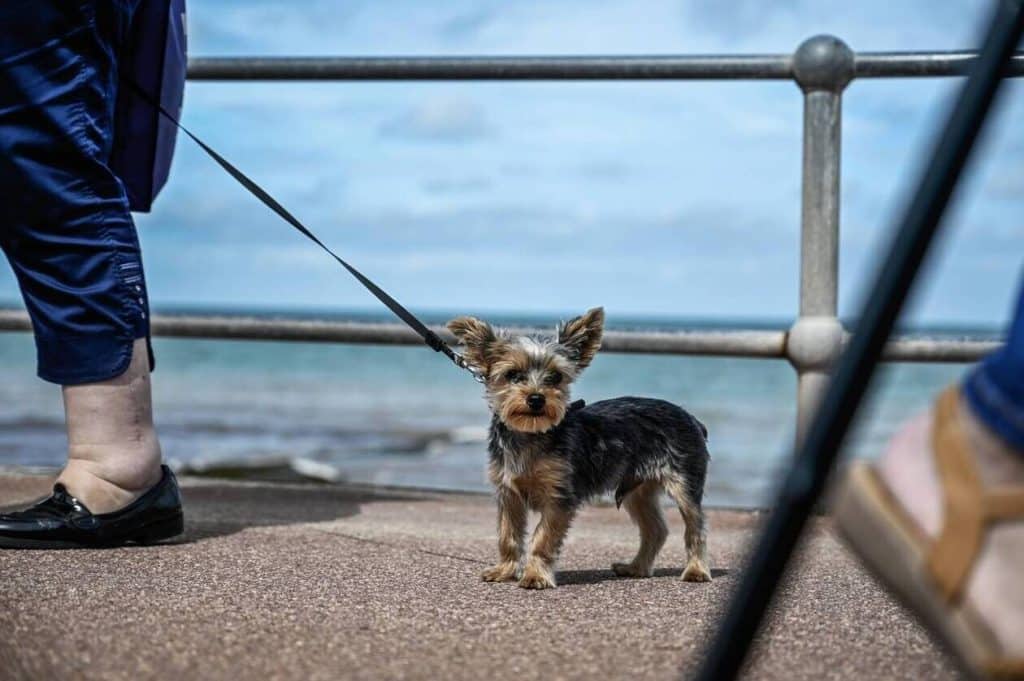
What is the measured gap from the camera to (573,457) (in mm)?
2938

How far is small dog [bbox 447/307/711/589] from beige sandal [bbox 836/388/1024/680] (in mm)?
1684

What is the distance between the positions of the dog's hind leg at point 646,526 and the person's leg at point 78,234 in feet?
3.88

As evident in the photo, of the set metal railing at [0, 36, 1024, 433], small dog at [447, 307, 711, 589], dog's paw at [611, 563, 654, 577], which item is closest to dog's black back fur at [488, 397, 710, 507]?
small dog at [447, 307, 711, 589]

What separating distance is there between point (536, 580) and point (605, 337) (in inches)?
54.5

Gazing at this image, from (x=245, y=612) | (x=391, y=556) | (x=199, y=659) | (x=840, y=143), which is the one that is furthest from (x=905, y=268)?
(x=840, y=143)

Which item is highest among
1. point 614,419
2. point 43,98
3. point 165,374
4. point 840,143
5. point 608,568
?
point 43,98

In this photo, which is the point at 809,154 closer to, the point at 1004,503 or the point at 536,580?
the point at 536,580

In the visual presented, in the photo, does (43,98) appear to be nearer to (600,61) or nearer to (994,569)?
(600,61)

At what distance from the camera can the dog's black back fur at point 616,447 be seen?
2939 millimetres

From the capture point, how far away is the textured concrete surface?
179cm

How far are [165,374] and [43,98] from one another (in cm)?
2817

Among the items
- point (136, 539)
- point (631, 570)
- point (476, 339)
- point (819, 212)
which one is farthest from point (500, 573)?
point (819, 212)

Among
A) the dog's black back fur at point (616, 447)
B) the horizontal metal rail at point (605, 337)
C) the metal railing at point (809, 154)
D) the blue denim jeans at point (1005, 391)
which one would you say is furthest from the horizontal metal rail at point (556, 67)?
the blue denim jeans at point (1005, 391)

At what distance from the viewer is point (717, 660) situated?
3.37 ft
